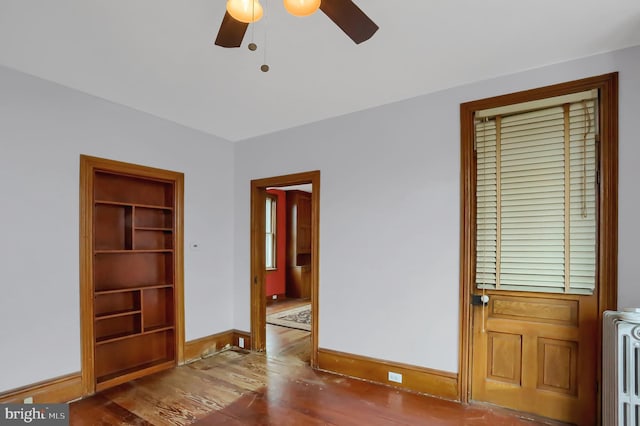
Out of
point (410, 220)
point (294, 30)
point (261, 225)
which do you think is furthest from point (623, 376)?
point (261, 225)

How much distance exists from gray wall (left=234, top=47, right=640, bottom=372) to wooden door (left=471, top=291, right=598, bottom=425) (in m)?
0.24

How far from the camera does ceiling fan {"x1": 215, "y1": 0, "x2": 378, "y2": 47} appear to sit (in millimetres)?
1335

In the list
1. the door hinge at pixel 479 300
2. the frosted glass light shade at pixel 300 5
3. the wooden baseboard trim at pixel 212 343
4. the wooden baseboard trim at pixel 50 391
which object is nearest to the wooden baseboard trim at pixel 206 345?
the wooden baseboard trim at pixel 212 343

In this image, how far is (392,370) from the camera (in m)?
3.00

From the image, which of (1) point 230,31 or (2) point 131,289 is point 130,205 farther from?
(1) point 230,31

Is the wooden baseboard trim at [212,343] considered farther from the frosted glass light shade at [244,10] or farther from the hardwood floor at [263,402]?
the frosted glass light shade at [244,10]

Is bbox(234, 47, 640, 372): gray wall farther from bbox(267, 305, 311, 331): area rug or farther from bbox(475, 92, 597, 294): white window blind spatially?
bbox(267, 305, 311, 331): area rug

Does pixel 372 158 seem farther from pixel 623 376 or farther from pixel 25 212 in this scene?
pixel 25 212

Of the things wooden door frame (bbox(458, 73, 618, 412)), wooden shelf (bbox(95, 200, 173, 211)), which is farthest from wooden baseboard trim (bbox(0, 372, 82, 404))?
wooden door frame (bbox(458, 73, 618, 412))

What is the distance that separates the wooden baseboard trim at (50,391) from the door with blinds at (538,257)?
11.1 feet

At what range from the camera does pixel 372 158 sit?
3213mm

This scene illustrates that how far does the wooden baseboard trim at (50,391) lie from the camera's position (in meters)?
2.42

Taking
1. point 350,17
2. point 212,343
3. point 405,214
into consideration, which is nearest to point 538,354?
point 405,214

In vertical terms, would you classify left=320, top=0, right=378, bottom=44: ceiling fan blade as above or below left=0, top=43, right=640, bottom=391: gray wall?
above
